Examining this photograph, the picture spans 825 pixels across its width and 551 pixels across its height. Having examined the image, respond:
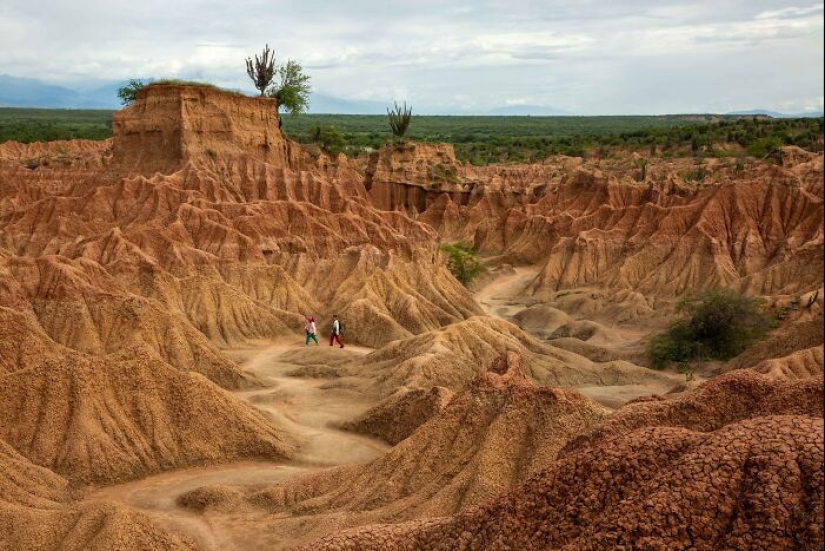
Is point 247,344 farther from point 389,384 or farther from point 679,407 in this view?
point 679,407

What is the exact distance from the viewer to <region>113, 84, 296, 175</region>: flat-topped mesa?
183 feet

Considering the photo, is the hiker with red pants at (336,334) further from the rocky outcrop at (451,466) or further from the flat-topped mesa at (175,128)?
the flat-topped mesa at (175,128)

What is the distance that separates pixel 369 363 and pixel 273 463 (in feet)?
34.6

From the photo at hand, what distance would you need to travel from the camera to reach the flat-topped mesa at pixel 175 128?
183ft

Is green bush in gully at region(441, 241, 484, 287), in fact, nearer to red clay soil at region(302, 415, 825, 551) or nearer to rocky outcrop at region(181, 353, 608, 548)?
rocky outcrop at region(181, 353, 608, 548)

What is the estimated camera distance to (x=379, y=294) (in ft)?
142

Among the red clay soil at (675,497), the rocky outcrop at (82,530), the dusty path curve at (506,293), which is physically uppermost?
the red clay soil at (675,497)

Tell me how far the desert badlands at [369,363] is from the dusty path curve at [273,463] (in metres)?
0.12

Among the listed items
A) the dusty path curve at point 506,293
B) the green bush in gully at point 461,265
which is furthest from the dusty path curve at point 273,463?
the green bush in gully at point 461,265

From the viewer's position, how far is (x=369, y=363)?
109ft

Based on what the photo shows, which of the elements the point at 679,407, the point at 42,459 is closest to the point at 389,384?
the point at 42,459

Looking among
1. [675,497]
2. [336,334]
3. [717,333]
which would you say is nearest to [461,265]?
[336,334]

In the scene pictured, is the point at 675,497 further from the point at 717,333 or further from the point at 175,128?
the point at 175,128

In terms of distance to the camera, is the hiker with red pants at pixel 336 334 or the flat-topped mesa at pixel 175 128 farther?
the flat-topped mesa at pixel 175 128
